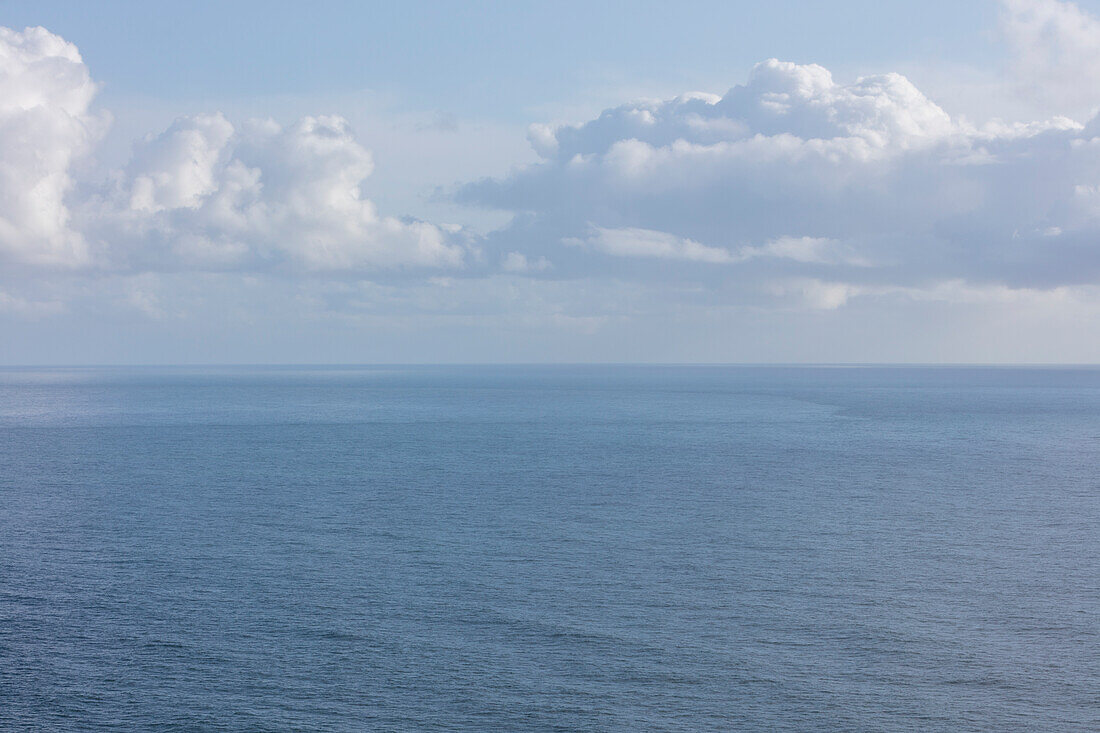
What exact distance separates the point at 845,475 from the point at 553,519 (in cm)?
4646

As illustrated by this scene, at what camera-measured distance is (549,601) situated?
6147 cm

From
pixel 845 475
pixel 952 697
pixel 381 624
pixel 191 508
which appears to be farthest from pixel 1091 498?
pixel 191 508

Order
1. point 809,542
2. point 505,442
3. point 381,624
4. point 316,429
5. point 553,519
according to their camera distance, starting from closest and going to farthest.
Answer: point 381,624 → point 809,542 → point 553,519 → point 505,442 → point 316,429

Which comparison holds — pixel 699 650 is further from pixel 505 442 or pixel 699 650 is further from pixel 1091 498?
pixel 505 442

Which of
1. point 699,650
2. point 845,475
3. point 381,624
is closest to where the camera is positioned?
point 699,650

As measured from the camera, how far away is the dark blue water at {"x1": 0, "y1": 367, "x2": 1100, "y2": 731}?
47094 mm

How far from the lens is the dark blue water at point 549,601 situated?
47.1 metres

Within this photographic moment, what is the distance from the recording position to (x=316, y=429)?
187 m

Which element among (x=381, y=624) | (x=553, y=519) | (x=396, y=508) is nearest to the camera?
(x=381, y=624)

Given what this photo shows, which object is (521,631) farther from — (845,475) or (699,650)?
(845,475)

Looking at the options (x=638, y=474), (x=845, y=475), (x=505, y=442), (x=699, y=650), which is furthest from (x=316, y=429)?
(x=699, y=650)

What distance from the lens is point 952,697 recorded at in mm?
47719

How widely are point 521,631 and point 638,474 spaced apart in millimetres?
63979

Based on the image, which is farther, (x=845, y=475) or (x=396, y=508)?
(x=845, y=475)
